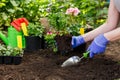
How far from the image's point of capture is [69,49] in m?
4.11

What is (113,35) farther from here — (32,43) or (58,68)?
(32,43)

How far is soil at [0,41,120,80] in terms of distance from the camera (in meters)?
3.29

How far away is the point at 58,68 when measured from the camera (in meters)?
3.55

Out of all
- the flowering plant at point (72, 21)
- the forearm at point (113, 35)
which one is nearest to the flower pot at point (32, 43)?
the flowering plant at point (72, 21)

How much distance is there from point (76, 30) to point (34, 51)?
515mm

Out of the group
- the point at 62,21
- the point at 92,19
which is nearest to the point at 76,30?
the point at 62,21

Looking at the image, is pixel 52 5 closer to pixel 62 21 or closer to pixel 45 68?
pixel 62 21

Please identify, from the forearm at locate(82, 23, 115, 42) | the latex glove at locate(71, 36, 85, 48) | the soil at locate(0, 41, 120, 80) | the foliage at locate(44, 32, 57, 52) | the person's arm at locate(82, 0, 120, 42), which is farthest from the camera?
the foliage at locate(44, 32, 57, 52)

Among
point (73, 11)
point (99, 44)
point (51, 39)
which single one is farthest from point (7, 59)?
point (73, 11)

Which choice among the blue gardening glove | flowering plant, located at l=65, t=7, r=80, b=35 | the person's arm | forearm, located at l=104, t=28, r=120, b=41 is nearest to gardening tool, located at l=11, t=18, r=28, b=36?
flowering plant, located at l=65, t=7, r=80, b=35

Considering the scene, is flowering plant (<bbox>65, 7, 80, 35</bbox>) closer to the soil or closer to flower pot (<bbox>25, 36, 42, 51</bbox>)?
the soil

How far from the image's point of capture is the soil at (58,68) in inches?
130

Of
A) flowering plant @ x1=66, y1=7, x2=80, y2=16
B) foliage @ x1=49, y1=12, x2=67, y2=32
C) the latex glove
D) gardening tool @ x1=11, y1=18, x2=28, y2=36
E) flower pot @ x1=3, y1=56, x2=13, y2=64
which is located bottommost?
flower pot @ x1=3, y1=56, x2=13, y2=64

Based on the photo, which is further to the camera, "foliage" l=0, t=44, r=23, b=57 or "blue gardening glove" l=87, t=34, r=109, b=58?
"foliage" l=0, t=44, r=23, b=57
